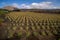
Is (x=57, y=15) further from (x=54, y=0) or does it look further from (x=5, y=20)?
(x=5, y=20)

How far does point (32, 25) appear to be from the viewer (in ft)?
6.54

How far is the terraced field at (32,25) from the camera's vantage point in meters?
1.95

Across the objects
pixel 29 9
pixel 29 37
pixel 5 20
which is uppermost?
pixel 29 9

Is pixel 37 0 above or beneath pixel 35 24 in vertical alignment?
above

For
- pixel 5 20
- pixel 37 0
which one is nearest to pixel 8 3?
pixel 5 20

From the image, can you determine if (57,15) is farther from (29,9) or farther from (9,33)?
(9,33)

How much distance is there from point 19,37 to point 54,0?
0.81m

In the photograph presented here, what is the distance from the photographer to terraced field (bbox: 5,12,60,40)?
1949 millimetres

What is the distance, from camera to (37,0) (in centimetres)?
203

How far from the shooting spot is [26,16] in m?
2.01

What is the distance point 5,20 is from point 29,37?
0.47 m

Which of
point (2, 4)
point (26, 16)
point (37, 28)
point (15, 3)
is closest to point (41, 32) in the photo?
point (37, 28)

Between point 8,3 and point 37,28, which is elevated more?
point 8,3

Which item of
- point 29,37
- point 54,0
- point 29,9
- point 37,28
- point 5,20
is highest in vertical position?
point 54,0
